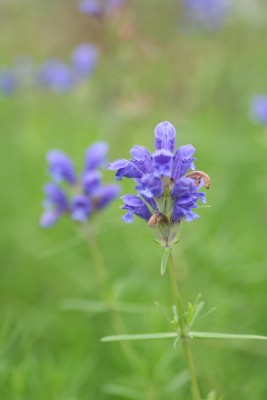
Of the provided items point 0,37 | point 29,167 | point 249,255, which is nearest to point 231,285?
point 249,255

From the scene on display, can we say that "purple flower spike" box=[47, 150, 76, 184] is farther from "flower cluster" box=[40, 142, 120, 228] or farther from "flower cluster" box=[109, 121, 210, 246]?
"flower cluster" box=[109, 121, 210, 246]

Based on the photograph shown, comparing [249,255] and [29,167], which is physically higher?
[29,167]

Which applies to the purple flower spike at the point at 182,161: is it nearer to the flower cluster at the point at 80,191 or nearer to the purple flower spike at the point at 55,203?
the flower cluster at the point at 80,191

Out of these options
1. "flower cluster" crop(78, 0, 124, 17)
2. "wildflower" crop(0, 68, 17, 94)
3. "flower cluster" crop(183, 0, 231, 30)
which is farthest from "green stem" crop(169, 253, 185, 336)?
"wildflower" crop(0, 68, 17, 94)

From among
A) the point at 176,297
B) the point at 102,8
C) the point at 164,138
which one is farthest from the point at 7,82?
the point at 176,297

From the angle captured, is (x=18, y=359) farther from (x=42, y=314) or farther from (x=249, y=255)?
(x=249, y=255)

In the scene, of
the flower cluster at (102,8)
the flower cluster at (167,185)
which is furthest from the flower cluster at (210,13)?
the flower cluster at (167,185)

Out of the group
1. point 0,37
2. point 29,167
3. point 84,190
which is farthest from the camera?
point 0,37
